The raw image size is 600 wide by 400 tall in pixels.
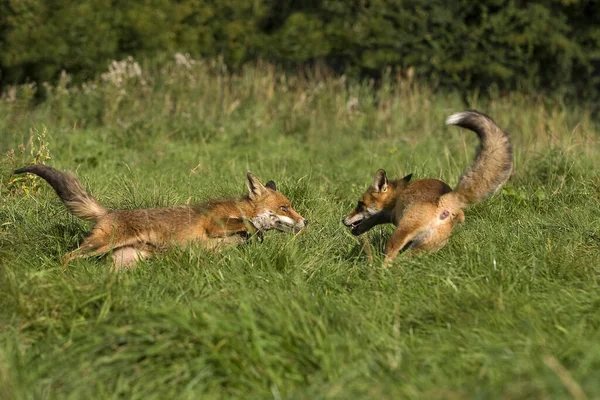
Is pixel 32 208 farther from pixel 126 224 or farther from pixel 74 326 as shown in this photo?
pixel 74 326

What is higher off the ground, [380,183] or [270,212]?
[380,183]

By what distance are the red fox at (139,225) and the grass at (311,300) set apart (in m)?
0.20

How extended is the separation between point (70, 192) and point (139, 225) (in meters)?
0.64

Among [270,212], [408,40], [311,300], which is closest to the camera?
[311,300]

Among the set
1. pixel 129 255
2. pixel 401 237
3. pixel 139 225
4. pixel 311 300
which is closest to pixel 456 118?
pixel 401 237

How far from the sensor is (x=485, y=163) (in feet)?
21.7

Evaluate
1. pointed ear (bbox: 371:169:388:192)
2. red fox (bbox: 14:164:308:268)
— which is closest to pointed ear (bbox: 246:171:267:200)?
red fox (bbox: 14:164:308:268)

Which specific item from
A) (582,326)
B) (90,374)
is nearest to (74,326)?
(90,374)

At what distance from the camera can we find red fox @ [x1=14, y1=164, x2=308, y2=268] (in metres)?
6.47

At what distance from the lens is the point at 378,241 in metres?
7.52

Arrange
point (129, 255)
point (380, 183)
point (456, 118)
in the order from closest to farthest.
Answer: point (129, 255), point (456, 118), point (380, 183)

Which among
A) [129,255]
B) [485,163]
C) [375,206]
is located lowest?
[129,255]

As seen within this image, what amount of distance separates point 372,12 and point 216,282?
1534 centimetres

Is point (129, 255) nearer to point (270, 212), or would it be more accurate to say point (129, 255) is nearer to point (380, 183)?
point (270, 212)
